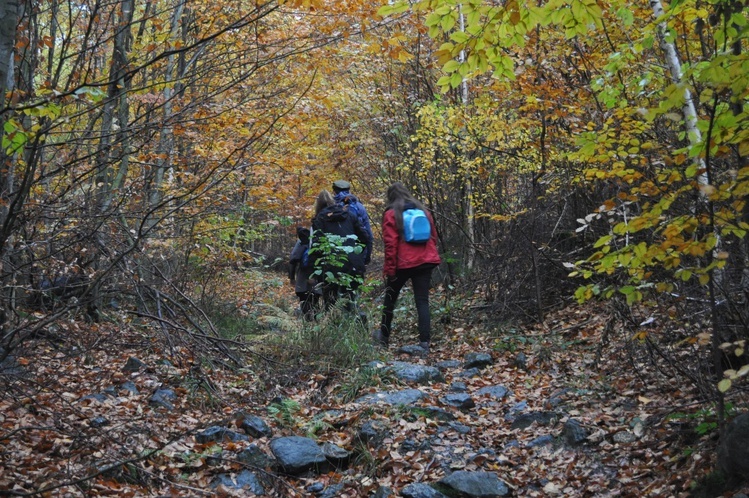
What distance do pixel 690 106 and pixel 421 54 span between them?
9339 mm

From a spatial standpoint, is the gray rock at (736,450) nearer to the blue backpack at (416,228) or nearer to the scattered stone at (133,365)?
the blue backpack at (416,228)

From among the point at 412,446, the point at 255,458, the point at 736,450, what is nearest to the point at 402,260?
the point at 412,446

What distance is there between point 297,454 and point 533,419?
2126 mm

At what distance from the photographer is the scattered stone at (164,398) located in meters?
5.73

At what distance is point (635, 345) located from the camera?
5723mm

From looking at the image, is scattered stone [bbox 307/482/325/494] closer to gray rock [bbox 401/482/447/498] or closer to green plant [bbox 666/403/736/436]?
gray rock [bbox 401/482/447/498]

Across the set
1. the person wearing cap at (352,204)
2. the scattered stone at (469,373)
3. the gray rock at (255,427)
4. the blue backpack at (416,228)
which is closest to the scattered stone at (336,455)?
the gray rock at (255,427)

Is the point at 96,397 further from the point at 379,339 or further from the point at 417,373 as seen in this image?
the point at 379,339

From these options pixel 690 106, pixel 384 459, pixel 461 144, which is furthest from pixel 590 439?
pixel 461 144

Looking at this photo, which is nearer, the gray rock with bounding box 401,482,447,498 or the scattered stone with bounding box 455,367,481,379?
the gray rock with bounding box 401,482,447,498

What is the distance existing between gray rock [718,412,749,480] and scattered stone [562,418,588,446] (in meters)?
1.30

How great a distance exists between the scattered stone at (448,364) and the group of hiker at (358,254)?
0.50m

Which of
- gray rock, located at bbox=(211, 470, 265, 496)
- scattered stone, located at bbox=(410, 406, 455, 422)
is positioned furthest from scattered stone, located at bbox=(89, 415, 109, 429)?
scattered stone, located at bbox=(410, 406, 455, 422)

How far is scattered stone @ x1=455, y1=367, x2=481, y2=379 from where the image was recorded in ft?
23.6
